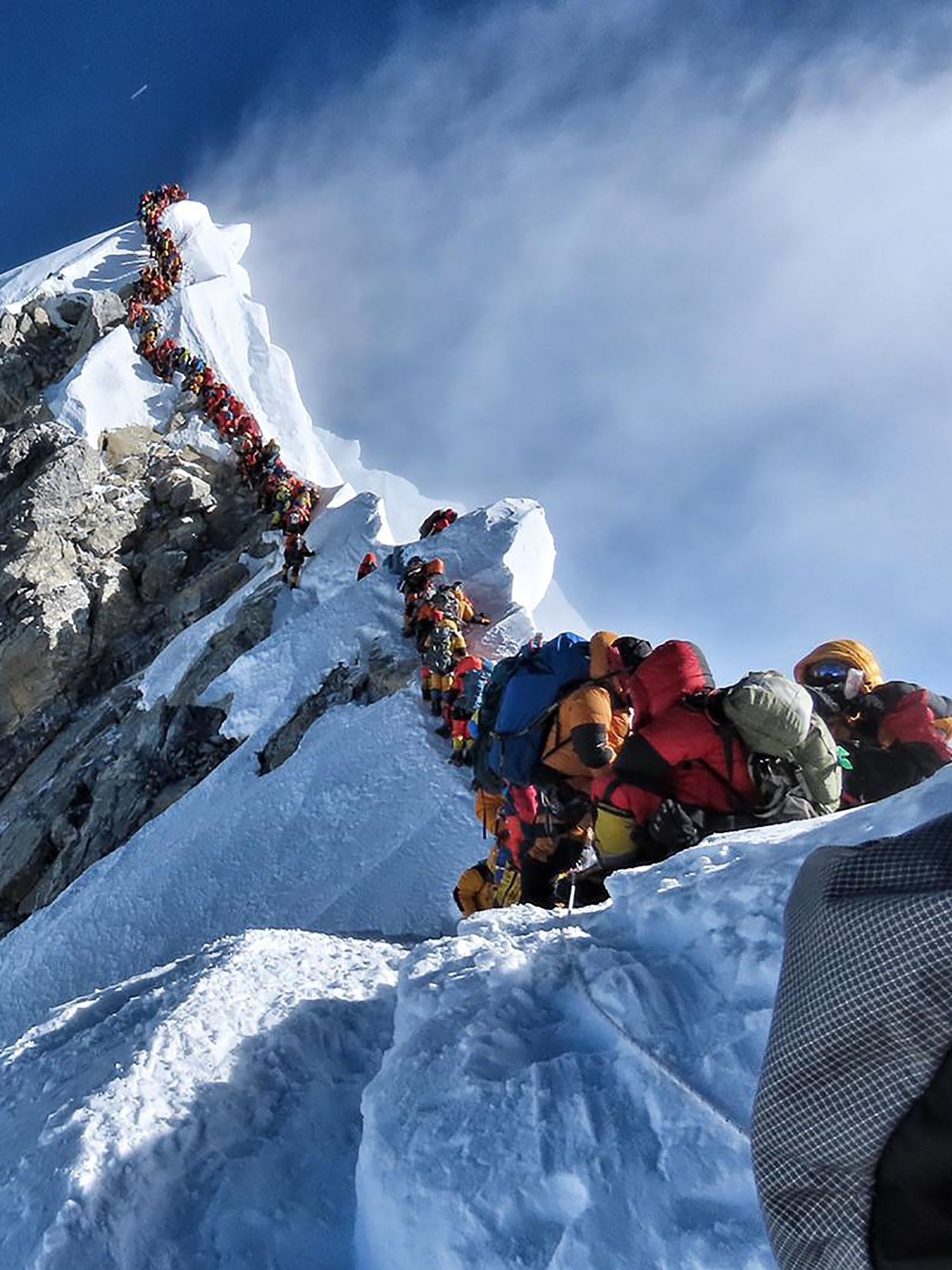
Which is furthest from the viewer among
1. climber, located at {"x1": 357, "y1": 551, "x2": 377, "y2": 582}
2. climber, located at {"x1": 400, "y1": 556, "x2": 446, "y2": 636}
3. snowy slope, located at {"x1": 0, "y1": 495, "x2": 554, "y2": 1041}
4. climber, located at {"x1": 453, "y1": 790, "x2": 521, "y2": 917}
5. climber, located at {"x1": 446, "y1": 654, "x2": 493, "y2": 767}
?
climber, located at {"x1": 357, "y1": 551, "x2": 377, "y2": 582}

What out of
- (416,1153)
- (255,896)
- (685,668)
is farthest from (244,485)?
(416,1153)

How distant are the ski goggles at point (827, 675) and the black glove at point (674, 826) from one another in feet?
6.98

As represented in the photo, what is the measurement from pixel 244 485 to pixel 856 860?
72.4 feet

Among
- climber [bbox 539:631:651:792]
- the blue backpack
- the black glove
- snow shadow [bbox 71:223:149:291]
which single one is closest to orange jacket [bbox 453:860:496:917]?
the blue backpack

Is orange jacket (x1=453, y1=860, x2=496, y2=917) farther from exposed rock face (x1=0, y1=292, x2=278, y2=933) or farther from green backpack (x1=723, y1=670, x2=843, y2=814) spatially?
exposed rock face (x1=0, y1=292, x2=278, y2=933)

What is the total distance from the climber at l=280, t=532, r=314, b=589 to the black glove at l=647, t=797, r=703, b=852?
11.2 metres

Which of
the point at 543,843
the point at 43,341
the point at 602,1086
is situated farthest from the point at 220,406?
the point at 602,1086

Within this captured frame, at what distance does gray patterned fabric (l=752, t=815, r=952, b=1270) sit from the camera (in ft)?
3.60

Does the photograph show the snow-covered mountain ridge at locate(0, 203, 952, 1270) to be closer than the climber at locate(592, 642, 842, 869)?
Yes

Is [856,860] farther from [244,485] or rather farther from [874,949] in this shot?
[244,485]

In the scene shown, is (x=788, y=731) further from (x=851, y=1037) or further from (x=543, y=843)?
(x=851, y=1037)

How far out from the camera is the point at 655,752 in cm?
424

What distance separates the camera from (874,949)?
115cm

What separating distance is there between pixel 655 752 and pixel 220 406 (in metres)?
22.0
